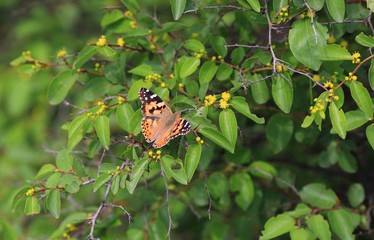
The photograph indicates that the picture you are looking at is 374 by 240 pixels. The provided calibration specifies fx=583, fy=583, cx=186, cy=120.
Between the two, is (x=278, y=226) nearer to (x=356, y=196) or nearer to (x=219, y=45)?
(x=356, y=196)

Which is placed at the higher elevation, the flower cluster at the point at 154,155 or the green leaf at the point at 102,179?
the flower cluster at the point at 154,155

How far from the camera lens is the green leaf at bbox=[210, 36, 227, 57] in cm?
249

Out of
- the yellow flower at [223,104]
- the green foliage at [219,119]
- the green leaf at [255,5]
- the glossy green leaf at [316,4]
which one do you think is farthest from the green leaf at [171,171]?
the glossy green leaf at [316,4]

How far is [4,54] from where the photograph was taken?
17.9ft

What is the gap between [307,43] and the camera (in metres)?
2.18

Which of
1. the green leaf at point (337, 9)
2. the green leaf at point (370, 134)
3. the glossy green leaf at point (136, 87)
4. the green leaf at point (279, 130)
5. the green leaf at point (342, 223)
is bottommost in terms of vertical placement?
the green leaf at point (342, 223)

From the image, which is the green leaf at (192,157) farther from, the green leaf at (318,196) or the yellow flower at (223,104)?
the green leaf at (318,196)

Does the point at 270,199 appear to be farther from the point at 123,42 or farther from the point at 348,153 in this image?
the point at 123,42

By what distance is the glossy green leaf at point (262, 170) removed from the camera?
2.83 metres

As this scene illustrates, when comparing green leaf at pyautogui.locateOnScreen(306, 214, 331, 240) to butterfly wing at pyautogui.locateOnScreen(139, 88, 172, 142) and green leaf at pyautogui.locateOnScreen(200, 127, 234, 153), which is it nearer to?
green leaf at pyautogui.locateOnScreen(200, 127, 234, 153)

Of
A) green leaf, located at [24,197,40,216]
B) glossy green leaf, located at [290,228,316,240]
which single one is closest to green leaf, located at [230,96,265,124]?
glossy green leaf, located at [290,228,316,240]

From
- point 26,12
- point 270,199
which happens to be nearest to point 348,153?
point 270,199

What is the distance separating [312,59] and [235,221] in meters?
1.30

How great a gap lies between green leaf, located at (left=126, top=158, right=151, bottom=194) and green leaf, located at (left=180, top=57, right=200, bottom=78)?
0.46m
